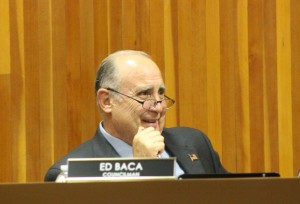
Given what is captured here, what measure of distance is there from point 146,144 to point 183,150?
398 millimetres

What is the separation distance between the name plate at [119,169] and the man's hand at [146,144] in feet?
2.66

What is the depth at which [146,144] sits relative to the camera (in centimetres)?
277

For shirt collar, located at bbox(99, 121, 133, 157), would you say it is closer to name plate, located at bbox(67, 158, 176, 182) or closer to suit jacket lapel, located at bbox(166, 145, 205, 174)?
suit jacket lapel, located at bbox(166, 145, 205, 174)

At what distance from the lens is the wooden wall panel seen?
3791 millimetres

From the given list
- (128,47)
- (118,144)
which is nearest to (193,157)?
(118,144)

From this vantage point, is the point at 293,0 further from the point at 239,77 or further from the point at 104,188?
the point at 104,188

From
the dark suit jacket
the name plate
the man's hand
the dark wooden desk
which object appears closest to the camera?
the dark wooden desk

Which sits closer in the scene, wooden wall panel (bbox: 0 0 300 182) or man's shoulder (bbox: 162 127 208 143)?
man's shoulder (bbox: 162 127 208 143)

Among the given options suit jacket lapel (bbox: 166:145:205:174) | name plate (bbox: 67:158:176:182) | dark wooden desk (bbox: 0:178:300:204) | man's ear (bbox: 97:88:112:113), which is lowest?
suit jacket lapel (bbox: 166:145:205:174)

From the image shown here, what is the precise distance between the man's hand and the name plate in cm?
81

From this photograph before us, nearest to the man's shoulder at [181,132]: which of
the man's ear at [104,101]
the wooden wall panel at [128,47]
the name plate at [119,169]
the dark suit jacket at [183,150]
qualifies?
the dark suit jacket at [183,150]

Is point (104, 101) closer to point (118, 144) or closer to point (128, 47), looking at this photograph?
point (118, 144)

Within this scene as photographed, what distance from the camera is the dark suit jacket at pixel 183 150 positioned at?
294cm

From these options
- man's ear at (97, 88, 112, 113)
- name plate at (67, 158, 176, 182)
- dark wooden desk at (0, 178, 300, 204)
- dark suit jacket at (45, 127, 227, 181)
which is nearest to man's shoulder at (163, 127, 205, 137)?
dark suit jacket at (45, 127, 227, 181)
